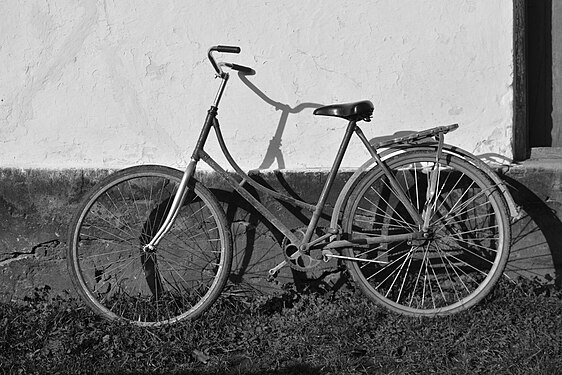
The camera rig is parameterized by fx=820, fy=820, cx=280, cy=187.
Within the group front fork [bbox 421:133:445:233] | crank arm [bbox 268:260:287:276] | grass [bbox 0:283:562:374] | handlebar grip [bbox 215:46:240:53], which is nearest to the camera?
grass [bbox 0:283:562:374]

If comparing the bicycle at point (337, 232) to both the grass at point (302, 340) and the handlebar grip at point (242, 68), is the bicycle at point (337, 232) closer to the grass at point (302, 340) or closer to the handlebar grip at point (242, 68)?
the handlebar grip at point (242, 68)

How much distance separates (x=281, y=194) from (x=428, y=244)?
3.02ft

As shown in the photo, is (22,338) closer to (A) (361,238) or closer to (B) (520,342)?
(A) (361,238)

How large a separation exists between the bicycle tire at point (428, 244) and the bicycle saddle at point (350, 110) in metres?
0.43

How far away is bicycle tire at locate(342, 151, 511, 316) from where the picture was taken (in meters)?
4.96

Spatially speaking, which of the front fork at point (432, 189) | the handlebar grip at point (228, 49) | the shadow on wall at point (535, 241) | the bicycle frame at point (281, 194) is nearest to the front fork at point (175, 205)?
the bicycle frame at point (281, 194)

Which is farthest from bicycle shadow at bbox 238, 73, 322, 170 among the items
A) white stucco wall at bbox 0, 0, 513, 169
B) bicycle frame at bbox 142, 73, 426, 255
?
bicycle frame at bbox 142, 73, 426, 255

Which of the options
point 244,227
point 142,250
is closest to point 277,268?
point 244,227

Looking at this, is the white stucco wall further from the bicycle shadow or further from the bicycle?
the bicycle

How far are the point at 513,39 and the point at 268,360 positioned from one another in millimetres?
2403

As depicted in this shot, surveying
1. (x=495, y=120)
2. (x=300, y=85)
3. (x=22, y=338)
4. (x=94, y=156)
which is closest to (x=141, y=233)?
(x=94, y=156)

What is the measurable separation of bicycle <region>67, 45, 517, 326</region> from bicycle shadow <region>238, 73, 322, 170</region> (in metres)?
0.18

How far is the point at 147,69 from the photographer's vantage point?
5051mm

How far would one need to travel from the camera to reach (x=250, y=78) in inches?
198
